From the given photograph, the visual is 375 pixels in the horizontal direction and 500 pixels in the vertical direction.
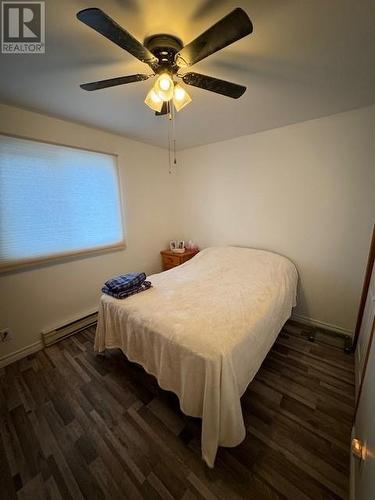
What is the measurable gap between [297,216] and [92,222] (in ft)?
8.08

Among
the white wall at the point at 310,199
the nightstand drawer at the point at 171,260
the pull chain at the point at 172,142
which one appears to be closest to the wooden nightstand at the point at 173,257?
the nightstand drawer at the point at 171,260

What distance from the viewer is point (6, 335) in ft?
6.31

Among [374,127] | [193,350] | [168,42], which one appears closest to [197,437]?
[193,350]

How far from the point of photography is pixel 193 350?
118 cm

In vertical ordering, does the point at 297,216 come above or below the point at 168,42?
below

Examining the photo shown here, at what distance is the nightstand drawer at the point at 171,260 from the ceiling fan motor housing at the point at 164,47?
7.53ft

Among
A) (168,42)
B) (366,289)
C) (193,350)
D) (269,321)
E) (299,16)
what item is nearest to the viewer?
(299,16)

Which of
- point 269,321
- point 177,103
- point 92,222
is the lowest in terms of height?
point 269,321

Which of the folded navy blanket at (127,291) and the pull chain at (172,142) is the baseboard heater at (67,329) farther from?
the pull chain at (172,142)

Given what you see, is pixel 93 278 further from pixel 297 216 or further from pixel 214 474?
pixel 297 216

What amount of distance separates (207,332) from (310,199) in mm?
1919

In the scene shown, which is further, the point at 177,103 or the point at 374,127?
the point at 374,127

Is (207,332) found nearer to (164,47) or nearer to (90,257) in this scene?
(164,47)

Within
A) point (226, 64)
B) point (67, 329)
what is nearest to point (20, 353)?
point (67, 329)
